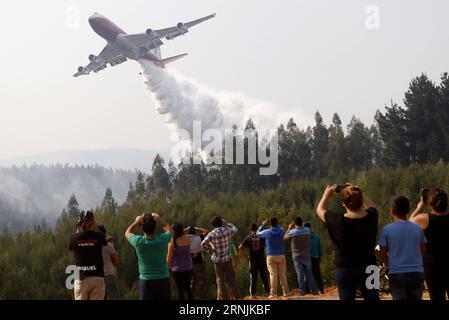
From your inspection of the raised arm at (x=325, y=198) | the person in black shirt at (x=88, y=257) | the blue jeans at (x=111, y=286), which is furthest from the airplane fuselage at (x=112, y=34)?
the raised arm at (x=325, y=198)

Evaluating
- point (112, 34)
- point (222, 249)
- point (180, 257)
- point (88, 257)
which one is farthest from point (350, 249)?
point (112, 34)

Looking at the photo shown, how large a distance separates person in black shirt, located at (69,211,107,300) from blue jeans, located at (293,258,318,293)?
5.91m

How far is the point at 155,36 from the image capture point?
45.9m

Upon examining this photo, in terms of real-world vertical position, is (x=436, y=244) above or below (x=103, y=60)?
below

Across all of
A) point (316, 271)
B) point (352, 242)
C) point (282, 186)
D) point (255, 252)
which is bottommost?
point (316, 271)

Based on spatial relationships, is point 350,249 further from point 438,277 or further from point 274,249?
point 274,249

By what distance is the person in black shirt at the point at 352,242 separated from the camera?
6188 millimetres

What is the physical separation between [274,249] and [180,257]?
130 inches

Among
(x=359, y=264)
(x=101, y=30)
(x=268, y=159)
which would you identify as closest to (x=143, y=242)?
(x=359, y=264)

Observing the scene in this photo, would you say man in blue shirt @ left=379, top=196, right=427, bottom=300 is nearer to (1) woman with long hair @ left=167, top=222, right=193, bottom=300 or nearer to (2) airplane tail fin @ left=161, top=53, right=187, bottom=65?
(1) woman with long hair @ left=167, top=222, right=193, bottom=300

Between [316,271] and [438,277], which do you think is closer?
[438,277]
